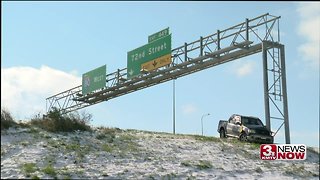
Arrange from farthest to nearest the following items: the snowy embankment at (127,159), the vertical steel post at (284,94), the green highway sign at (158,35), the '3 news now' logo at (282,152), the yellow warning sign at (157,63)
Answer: the green highway sign at (158,35)
the yellow warning sign at (157,63)
the vertical steel post at (284,94)
the '3 news now' logo at (282,152)
the snowy embankment at (127,159)

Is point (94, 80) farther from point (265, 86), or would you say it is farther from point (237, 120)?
point (265, 86)

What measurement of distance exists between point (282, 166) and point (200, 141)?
16.0 ft

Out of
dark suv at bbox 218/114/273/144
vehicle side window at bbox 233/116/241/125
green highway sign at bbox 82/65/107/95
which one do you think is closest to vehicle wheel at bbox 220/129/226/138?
dark suv at bbox 218/114/273/144

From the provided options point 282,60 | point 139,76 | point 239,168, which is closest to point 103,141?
point 239,168

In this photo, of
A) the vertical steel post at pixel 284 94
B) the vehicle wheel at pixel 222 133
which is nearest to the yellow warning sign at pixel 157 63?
the vehicle wheel at pixel 222 133

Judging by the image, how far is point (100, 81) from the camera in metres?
48.8

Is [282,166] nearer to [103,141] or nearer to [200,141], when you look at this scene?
[200,141]

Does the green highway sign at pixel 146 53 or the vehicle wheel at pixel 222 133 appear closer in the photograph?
the vehicle wheel at pixel 222 133

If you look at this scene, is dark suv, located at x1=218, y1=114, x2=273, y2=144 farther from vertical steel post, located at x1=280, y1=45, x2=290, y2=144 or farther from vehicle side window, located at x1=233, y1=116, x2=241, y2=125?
vertical steel post, located at x1=280, y1=45, x2=290, y2=144

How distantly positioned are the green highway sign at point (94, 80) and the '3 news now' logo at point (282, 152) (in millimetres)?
25748

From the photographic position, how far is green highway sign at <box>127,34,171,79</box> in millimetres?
39131

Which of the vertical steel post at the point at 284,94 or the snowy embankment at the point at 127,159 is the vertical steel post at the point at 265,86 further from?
the snowy embankment at the point at 127,159

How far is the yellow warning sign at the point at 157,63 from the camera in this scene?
38656mm

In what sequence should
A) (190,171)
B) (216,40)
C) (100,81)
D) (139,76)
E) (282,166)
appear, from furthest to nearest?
(100,81), (139,76), (216,40), (282,166), (190,171)
